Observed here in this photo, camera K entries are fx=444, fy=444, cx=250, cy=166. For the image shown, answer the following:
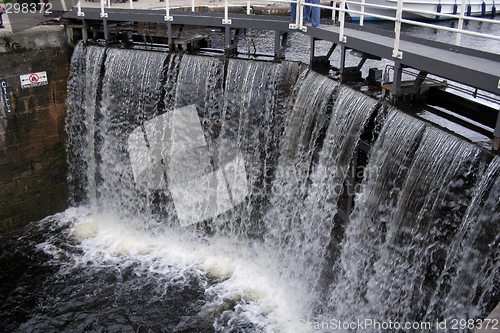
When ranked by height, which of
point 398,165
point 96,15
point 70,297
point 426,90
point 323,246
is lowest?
point 70,297

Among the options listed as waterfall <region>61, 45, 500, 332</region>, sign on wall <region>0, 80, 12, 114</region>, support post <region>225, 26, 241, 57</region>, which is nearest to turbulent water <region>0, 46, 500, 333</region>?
waterfall <region>61, 45, 500, 332</region>

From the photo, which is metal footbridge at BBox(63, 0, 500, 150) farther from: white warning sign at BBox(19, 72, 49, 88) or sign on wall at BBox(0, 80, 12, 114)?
sign on wall at BBox(0, 80, 12, 114)

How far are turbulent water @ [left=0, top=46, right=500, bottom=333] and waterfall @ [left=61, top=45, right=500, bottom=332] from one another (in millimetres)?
27

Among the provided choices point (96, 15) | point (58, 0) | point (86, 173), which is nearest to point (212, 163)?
point (86, 173)

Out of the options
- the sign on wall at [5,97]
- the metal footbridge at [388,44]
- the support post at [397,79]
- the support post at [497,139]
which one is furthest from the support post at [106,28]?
the support post at [497,139]

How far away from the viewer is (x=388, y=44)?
25.0 ft

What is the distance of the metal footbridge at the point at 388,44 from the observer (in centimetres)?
589

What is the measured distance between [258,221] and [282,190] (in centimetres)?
121

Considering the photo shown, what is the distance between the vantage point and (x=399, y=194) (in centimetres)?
666

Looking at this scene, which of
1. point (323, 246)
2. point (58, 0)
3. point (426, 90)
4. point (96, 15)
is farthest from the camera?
point (58, 0)

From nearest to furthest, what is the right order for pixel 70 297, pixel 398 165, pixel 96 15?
pixel 398 165 → pixel 70 297 → pixel 96 15

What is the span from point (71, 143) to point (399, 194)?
931 centimetres

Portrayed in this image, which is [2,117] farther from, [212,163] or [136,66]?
[212,163]

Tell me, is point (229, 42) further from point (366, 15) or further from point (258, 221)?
point (258, 221)
